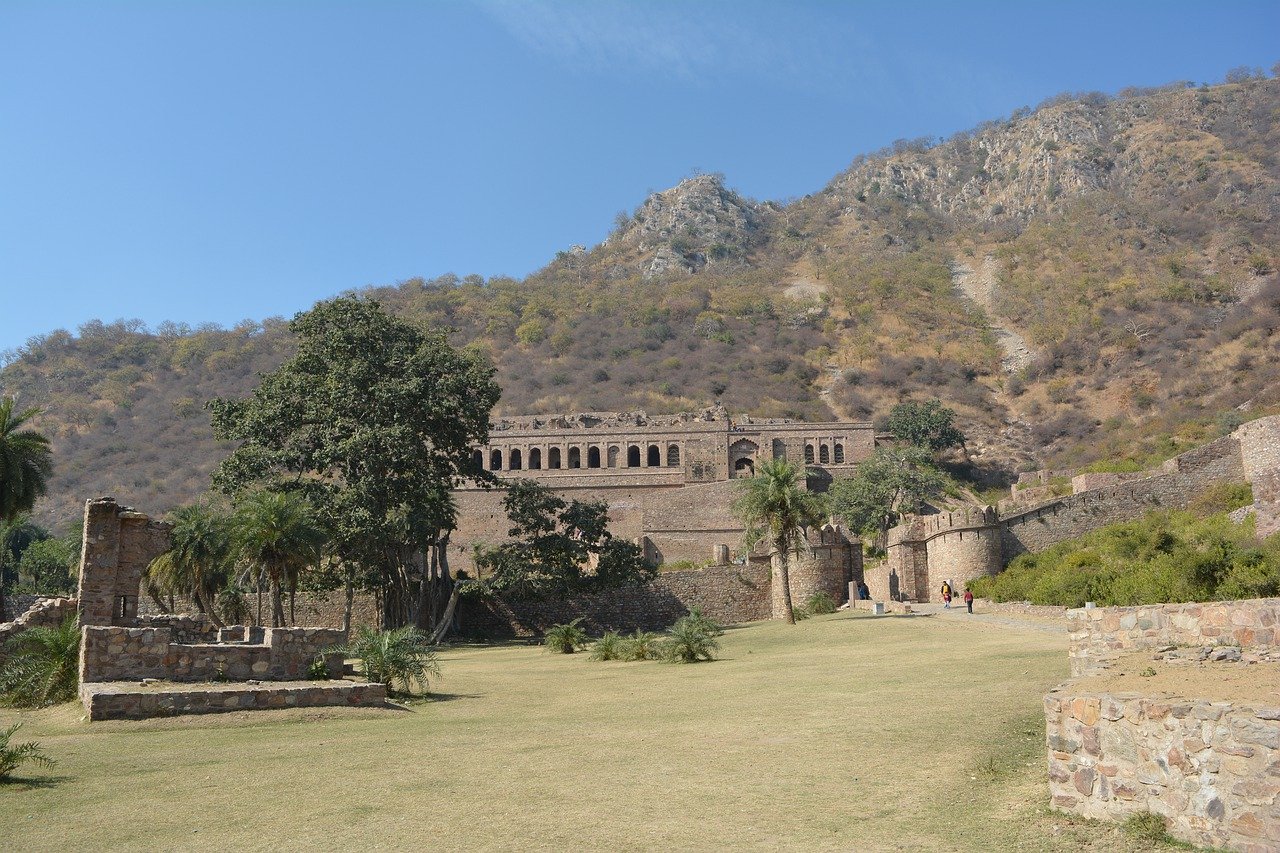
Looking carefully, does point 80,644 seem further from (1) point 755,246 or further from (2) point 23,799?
(1) point 755,246

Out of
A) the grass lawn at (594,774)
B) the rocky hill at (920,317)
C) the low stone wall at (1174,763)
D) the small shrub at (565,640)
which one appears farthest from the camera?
the rocky hill at (920,317)

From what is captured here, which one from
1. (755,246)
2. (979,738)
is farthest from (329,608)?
(755,246)

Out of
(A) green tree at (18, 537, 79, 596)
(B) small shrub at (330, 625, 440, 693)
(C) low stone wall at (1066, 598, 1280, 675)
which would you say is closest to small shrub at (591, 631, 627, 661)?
(B) small shrub at (330, 625, 440, 693)

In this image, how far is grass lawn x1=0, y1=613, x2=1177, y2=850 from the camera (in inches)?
285

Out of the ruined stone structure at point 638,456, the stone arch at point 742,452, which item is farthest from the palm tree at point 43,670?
the stone arch at point 742,452

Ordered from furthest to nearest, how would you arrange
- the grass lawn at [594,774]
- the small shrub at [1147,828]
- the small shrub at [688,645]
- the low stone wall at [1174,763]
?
1. the small shrub at [688,645]
2. the grass lawn at [594,774]
3. the small shrub at [1147,828]
4. the low stone wall at [1174,763]

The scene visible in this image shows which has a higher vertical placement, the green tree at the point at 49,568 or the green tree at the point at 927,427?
the green tree at the point at 927,427

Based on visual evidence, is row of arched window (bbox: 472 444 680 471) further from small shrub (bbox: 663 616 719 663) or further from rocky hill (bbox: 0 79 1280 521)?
small shrub (bbox: 663 616 719 663)

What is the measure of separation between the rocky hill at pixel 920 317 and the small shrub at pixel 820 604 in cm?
2536

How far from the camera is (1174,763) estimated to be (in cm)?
653

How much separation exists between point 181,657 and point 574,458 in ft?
177

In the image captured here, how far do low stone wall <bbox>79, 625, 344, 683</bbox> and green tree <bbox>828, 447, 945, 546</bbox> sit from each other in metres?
35.7

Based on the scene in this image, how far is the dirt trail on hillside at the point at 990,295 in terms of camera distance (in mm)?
94875

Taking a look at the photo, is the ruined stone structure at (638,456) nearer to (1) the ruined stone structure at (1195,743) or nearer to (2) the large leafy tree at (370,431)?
(2) the large leafy tree at (370,431)
